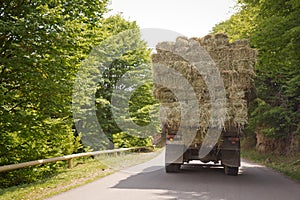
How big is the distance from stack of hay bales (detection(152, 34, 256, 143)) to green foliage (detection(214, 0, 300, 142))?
1566mm

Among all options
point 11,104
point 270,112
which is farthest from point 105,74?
point 11,104

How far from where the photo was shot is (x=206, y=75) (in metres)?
9.60

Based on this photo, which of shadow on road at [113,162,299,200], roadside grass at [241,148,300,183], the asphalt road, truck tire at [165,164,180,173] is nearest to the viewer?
the asphalt road

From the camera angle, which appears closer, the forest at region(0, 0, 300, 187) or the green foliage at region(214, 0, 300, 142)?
the forest at region(0, 0, 300, 187)

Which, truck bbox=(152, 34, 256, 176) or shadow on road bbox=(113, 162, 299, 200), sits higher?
truck bbox=(152, 34, 256, 176)

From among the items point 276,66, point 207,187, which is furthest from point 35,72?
point 276,66

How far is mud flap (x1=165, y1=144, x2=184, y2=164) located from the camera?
10.1 metres

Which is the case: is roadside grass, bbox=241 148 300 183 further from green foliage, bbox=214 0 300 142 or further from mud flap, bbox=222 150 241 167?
mud flap, bbox=222 150 241 167

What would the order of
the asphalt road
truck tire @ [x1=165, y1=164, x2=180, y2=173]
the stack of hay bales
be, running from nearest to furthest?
1. the asphalt road
2. the stack of hay bales
3. truck tire @ [x1=165, y1=164, x2=180, y2=173]

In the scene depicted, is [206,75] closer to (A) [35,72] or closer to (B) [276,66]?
(B) [276,66]

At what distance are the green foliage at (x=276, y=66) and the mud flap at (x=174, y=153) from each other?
3.55 meters

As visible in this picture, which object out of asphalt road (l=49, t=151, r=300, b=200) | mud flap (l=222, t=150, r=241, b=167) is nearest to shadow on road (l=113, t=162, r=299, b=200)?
asphalt road (l=49, t=151, r=300, b=200)

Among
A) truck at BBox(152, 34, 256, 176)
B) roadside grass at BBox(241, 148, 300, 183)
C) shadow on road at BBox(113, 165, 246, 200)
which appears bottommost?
roadside grass at BBox(241, 148, 300, 183)

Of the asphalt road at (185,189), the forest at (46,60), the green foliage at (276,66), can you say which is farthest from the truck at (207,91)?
the forest at (46,60)
